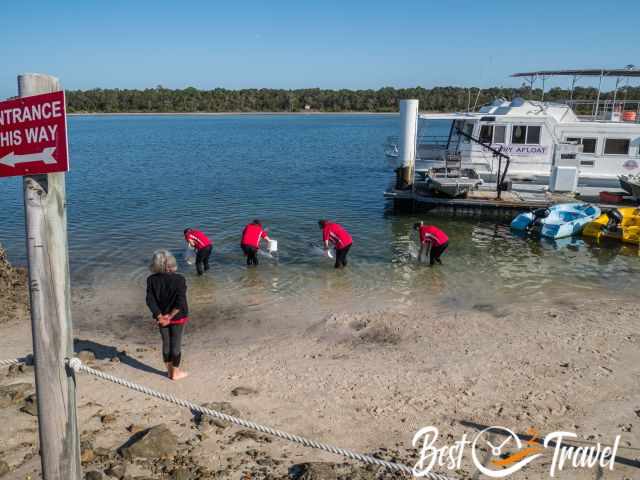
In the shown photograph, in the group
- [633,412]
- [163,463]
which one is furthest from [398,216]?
[163,463]

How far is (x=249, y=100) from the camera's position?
499 feet

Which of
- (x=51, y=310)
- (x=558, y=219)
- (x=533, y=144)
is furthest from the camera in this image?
(x=533, y=144)

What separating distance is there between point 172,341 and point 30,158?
4.38m

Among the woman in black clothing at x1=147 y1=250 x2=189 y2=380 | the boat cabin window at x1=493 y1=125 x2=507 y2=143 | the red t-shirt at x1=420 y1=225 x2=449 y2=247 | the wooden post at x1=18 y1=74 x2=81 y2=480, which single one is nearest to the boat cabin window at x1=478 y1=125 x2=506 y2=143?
the boat cabin window at x1=493 y1=125 x2=507 y2=143

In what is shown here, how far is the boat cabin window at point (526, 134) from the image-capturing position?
23172 millimetres

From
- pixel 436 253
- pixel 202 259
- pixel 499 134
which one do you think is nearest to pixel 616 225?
pixel 499 134

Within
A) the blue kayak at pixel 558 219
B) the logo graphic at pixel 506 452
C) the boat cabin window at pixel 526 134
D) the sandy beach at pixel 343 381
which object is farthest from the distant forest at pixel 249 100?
the logo graphic at pixel 506 452

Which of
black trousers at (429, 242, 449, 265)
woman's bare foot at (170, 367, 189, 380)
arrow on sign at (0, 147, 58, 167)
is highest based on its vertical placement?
arrow on sign at (0, 147, 58, 167)

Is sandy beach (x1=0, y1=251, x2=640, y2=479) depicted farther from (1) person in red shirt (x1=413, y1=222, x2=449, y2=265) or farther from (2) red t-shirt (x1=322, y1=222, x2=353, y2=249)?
(1) person in red shirt (x1=413, y1=222, x2=449, y2=265)

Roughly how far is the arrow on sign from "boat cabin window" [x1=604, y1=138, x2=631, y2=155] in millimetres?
23823

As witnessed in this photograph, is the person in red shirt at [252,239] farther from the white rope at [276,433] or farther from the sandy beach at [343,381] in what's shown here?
the white rope at [276,433]

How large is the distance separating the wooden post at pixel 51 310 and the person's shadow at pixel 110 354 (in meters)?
4.01

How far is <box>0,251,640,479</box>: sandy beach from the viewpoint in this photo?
5.68 metres

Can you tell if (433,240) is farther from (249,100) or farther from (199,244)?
(249,100)
